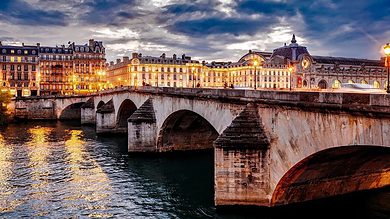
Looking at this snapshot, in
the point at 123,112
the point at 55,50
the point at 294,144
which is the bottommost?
the point at 294,144

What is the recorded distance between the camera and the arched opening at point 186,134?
1435 inches

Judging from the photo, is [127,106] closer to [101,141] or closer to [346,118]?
[101,141]

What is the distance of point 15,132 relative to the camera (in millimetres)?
57562

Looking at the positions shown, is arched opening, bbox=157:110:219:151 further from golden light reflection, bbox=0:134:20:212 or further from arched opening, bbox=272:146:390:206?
arched opening, bbox=272:146:390:206

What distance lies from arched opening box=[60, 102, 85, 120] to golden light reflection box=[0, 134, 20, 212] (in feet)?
142

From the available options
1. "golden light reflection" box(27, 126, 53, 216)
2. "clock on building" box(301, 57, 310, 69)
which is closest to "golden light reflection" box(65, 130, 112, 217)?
"golden light reflection" box(27, 126, 53, 216)

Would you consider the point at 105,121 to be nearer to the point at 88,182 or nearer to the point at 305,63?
the point at 88,182

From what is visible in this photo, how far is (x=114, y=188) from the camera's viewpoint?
2588cm

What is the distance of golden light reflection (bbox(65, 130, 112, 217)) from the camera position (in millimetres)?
22859

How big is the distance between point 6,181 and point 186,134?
16.2 m

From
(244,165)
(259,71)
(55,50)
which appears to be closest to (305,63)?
(259,71)

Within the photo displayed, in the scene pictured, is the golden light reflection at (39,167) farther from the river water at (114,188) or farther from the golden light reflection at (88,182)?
the golden light reflection at (88,182)

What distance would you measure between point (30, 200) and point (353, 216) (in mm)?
17366

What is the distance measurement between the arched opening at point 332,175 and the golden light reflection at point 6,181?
1416 cm
